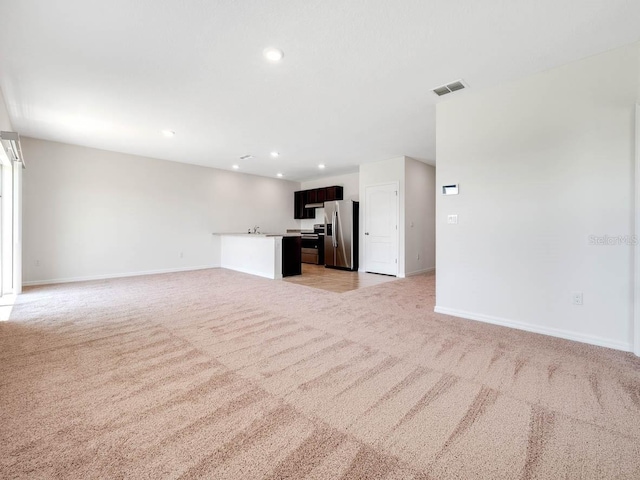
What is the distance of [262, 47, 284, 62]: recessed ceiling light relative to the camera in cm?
246

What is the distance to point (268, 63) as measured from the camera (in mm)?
2664

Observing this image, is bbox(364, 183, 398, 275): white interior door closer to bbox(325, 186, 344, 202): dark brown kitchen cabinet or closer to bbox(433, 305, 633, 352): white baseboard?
bbox(325, 186, 344, 202): dark brown kitchen cabinet

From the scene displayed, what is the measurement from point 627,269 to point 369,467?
2.76 meters

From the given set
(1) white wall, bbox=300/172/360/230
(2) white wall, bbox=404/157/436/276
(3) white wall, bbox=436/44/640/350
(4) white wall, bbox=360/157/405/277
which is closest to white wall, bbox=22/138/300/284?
(1) white wall, bbox=300/172/360/230

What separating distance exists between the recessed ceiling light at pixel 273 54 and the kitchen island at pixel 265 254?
3.64 m

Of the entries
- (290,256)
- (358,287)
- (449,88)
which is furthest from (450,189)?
(290,256)

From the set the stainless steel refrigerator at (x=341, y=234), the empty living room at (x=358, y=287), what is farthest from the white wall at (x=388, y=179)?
the empty living room at (x=358, y=287)

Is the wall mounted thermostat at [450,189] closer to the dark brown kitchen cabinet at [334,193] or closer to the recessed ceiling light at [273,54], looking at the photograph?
the recessed ceiling light at [273,54]

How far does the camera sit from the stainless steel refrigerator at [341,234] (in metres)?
6.95

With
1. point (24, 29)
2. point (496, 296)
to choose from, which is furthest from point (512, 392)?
point (24, 29)

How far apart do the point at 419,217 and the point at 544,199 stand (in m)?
3.59

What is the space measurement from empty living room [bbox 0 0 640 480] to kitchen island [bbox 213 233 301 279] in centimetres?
118

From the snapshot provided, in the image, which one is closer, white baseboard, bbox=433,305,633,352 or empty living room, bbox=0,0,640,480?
empty living room, bbox=0,0,640,480

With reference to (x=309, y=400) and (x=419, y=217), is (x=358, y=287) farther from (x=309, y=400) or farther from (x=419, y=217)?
(x=309, y=400)
